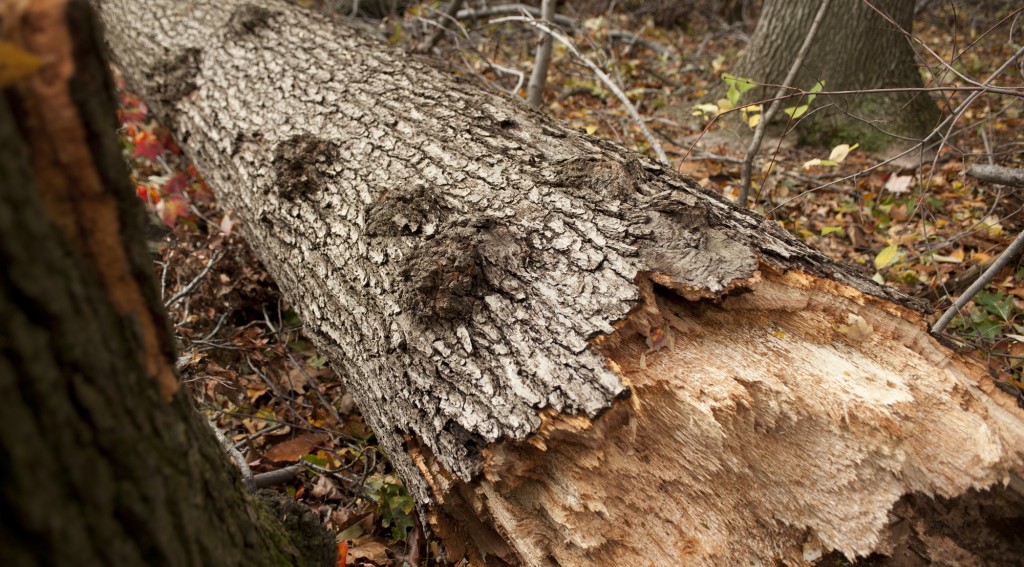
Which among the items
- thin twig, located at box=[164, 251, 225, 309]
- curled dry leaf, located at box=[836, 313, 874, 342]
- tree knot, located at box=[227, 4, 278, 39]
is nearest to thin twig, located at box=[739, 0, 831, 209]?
curled dry leaf, located at box=[836, 313, 874, 342]

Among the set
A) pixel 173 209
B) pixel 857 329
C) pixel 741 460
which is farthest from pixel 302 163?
pixel 857 329

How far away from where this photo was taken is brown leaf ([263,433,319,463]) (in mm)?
2291

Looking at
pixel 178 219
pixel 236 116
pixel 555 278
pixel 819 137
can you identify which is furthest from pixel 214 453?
pixel 819 137

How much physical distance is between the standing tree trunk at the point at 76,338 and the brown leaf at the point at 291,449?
1461mm

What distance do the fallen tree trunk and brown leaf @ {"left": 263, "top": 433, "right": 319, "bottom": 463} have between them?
20.3 inches

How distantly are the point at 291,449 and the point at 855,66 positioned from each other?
459cm

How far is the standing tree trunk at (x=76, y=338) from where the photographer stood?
2.13 feet

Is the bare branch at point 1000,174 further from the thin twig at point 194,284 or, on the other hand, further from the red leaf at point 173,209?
the red leaf at point 173,209

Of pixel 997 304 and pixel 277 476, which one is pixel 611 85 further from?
pixel 277 476

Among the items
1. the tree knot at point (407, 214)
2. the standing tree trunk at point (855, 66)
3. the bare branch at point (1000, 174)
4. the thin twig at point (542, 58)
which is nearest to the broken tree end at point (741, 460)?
the tree knot at point (407, 214)

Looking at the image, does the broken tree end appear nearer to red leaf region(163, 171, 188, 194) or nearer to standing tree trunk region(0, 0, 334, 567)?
standing tree trunk region(0, 0, 334, 567)

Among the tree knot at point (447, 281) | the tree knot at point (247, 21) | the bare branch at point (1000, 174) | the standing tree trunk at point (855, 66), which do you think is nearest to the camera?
the tree knot at point (447, 281)

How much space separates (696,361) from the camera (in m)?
1.62

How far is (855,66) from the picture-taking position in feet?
13.5
